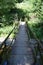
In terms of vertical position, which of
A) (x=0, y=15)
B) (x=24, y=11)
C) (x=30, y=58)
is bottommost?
(x=24, y=11)

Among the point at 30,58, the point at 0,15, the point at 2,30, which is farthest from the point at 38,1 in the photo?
the point at 30,58

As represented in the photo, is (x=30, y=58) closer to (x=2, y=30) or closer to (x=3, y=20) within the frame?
(x=2, y=30)

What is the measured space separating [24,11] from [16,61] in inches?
1558

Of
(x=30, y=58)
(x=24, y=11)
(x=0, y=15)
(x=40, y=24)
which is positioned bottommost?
(x=24, y=11)

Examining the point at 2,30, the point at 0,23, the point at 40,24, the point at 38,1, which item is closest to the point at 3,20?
the point at 0,23

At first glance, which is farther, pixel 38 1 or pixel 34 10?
pixel 34 10

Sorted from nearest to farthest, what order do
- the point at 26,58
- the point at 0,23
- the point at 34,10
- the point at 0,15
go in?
the point at 26,58 → the point at 0,23 → the point at 0,15 → the point at 34,10

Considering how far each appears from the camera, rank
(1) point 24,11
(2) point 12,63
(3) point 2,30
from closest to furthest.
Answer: (2) point 12,63, (3) point 2,30, (1) point 24,11

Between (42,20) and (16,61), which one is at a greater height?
(16,61)

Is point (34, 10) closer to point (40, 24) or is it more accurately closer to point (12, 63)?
point (40, 24)

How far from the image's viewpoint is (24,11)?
46406 mm

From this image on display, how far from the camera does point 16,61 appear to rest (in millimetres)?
7336

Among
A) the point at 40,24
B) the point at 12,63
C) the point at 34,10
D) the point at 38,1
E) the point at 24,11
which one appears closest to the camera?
the point at 12,63

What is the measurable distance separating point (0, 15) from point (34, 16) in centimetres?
1797
